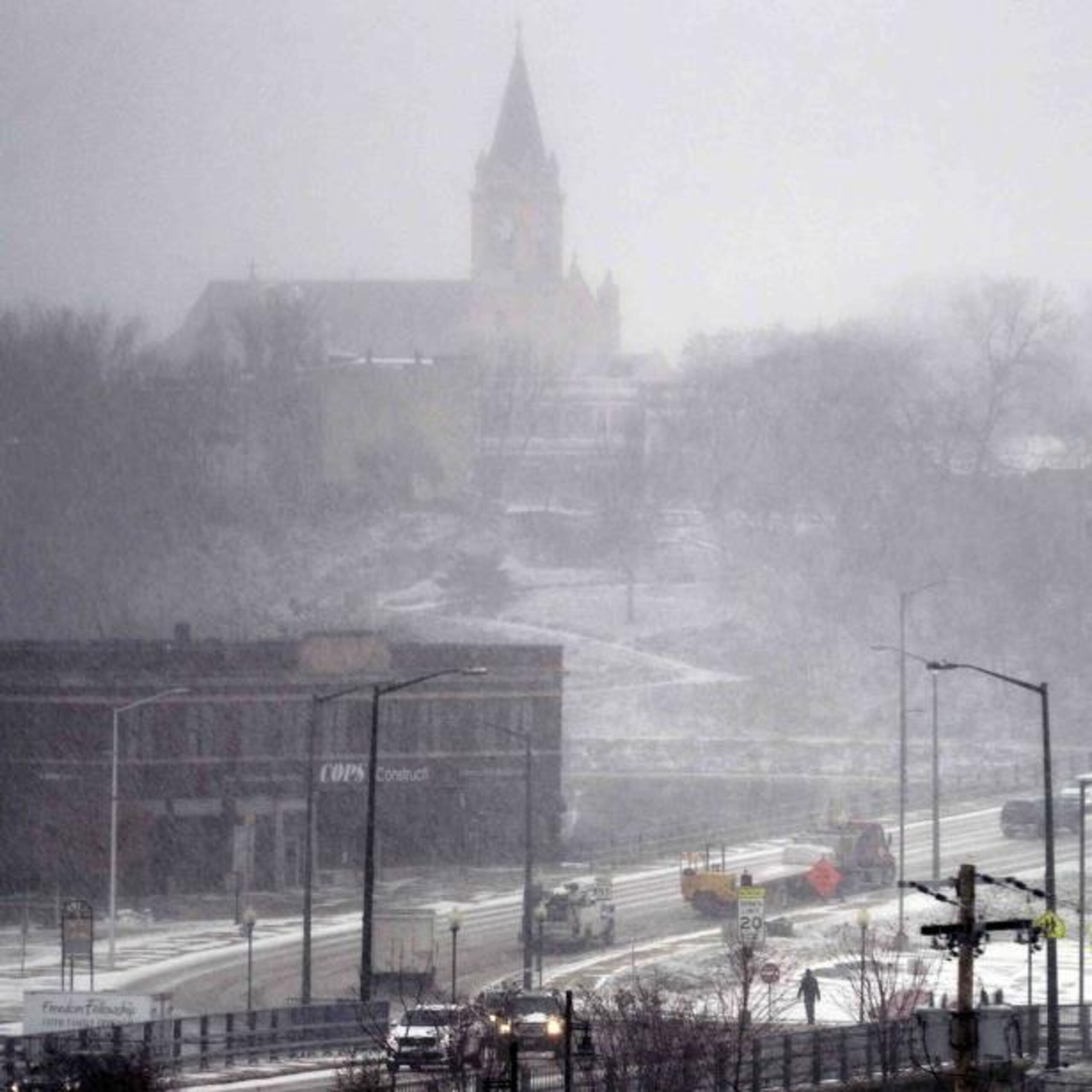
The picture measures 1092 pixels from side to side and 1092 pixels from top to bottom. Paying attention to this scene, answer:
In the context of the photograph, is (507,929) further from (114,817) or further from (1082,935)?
(1082,935)

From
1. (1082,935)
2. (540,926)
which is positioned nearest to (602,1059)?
(1082,935)

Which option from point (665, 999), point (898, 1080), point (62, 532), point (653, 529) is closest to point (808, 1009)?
point (665, 999)

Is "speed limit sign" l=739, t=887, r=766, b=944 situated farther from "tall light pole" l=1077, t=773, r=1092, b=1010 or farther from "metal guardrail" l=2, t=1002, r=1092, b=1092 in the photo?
"metal guardrail" l=2, t=1002, r=1092, b=1092

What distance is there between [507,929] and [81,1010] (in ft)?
82.2

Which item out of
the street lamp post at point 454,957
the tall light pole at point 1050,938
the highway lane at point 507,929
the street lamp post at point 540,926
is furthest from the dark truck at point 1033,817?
the tall light pole at point 1050,938

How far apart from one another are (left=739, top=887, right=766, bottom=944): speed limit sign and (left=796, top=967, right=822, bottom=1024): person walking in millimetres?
1157

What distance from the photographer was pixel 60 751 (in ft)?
285

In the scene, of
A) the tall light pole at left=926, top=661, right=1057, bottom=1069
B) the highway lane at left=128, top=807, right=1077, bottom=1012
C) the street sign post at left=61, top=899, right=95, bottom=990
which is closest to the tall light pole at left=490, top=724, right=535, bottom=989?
the highway lane at left=128, top=807, right=1077, bottom=1012

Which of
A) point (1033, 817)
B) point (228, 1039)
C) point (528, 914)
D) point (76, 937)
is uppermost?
point (1033, 817)

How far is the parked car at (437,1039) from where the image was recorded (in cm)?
4144

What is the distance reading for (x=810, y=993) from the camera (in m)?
53.5

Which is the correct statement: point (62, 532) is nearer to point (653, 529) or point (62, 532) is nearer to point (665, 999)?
point (653, 529)

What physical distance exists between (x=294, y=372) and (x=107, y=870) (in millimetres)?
113464

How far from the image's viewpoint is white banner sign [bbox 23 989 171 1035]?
47500mm
